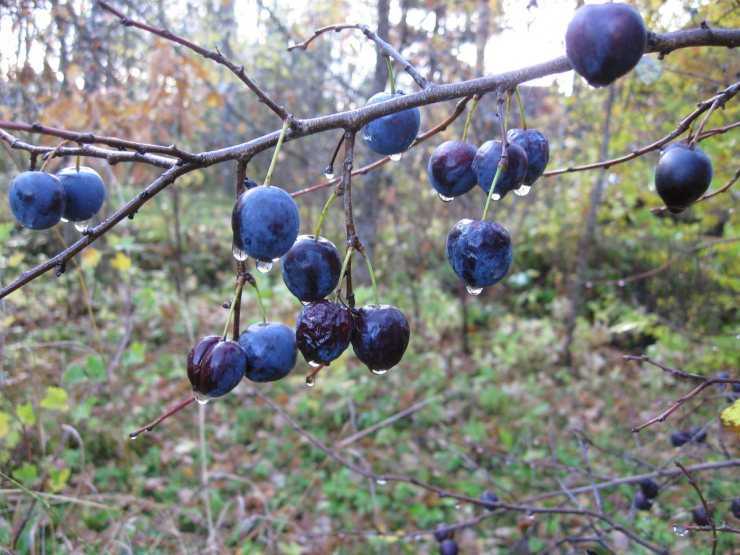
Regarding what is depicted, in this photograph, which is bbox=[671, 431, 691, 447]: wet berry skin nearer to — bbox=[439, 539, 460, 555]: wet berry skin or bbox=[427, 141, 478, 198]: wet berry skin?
bbox=[439, 539, 460, 555]: wet berry skin

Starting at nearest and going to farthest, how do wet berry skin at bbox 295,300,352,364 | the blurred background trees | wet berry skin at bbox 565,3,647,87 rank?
wet berry skin at bbox 565,3,647,87 < wet berry skin at bbox 295,300,352,364 < the blurred background trees

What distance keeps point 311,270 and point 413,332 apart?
17.5 feet

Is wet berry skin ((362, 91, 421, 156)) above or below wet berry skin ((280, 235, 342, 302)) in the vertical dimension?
above

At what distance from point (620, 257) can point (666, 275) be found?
5.75 feet

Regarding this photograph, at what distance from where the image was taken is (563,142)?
6.80m

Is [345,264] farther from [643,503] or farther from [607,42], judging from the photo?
[643,503]

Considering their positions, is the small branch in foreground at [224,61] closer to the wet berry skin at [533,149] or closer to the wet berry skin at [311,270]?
the wet berry skin at [311,270]

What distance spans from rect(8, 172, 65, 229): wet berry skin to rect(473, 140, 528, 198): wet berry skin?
0.80 meters

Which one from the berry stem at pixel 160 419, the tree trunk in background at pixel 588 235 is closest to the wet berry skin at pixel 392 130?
the berry stem at pixel 160 419

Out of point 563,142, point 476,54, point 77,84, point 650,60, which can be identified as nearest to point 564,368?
point 563,142

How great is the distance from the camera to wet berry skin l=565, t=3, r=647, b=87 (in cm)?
82

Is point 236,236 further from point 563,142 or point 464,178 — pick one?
point 563,142

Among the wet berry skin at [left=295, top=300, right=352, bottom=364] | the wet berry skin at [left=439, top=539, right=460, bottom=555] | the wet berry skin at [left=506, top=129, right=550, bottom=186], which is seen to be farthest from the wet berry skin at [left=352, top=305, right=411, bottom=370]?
the wet berry skin at [left=439, top=539, right=460, bottom=555]

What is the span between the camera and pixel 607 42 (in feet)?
2.69
